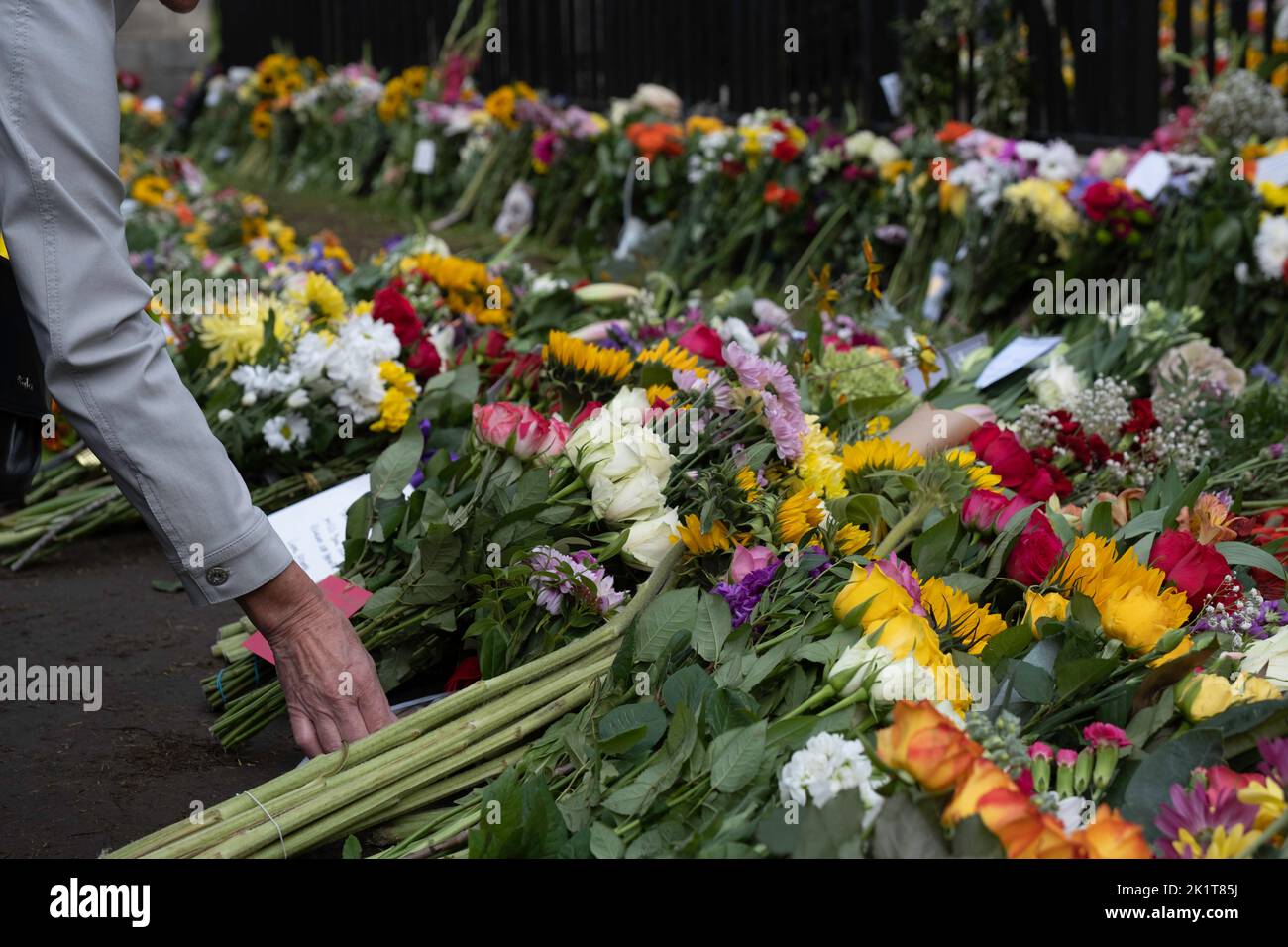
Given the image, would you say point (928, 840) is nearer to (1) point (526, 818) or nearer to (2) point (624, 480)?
(1) point (526, 818)

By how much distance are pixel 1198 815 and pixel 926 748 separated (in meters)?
0.26

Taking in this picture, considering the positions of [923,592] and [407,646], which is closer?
[923,592]

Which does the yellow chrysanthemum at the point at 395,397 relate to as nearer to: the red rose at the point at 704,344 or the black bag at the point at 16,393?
the red rose at the point at 704,344

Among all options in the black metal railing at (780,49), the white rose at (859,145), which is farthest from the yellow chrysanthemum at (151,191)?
the white rose at (859,145)

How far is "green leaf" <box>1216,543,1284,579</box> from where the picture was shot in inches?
71.7

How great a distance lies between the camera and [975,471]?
6.59ft

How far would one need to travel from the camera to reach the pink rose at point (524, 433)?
1.97 metres

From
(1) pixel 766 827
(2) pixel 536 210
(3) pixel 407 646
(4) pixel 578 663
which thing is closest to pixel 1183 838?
(1) pixel 766 827

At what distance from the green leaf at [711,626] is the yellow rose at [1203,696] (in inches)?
20.8

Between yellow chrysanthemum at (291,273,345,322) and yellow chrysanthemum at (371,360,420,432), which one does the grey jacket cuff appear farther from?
yellow chrysanthemum at (291,273,345,322)

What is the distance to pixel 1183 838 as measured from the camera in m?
1.19

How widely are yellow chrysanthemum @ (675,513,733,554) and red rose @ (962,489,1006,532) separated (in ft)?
1.16

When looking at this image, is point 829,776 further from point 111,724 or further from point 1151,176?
point 1151,176
